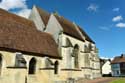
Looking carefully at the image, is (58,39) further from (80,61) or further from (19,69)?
(19,69)

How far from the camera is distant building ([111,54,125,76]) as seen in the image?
7406cm

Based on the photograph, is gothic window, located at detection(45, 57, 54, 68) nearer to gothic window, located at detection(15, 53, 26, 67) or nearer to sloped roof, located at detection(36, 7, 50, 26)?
gothic window, located at detection(15, 53, 26, 67)

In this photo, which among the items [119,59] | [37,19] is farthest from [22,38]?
[119,59]

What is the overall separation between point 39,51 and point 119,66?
187 feet

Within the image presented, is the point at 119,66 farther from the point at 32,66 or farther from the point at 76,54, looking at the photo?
the point at 32,66

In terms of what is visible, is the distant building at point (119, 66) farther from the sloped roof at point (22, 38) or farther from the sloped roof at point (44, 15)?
the sloped roof at point (22, 38)

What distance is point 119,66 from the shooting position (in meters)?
75.4

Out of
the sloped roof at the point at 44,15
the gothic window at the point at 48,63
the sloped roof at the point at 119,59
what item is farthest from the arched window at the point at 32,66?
the sloped roof at the point at 119,59

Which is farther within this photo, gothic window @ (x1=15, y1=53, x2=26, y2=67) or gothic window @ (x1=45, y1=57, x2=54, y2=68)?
gothic window @ (x1=45, y1=57, x2=54, y2=68)

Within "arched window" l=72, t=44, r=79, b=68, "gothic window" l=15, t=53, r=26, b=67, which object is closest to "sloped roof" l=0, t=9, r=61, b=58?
"gothic window" l=15, t=53, r=26, b=67

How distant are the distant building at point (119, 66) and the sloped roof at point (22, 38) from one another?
167 feet

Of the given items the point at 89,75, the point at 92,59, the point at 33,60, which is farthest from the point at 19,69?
the point at 92,59

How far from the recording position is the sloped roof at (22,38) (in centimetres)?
2159

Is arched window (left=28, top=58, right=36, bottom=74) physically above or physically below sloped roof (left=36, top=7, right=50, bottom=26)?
below
